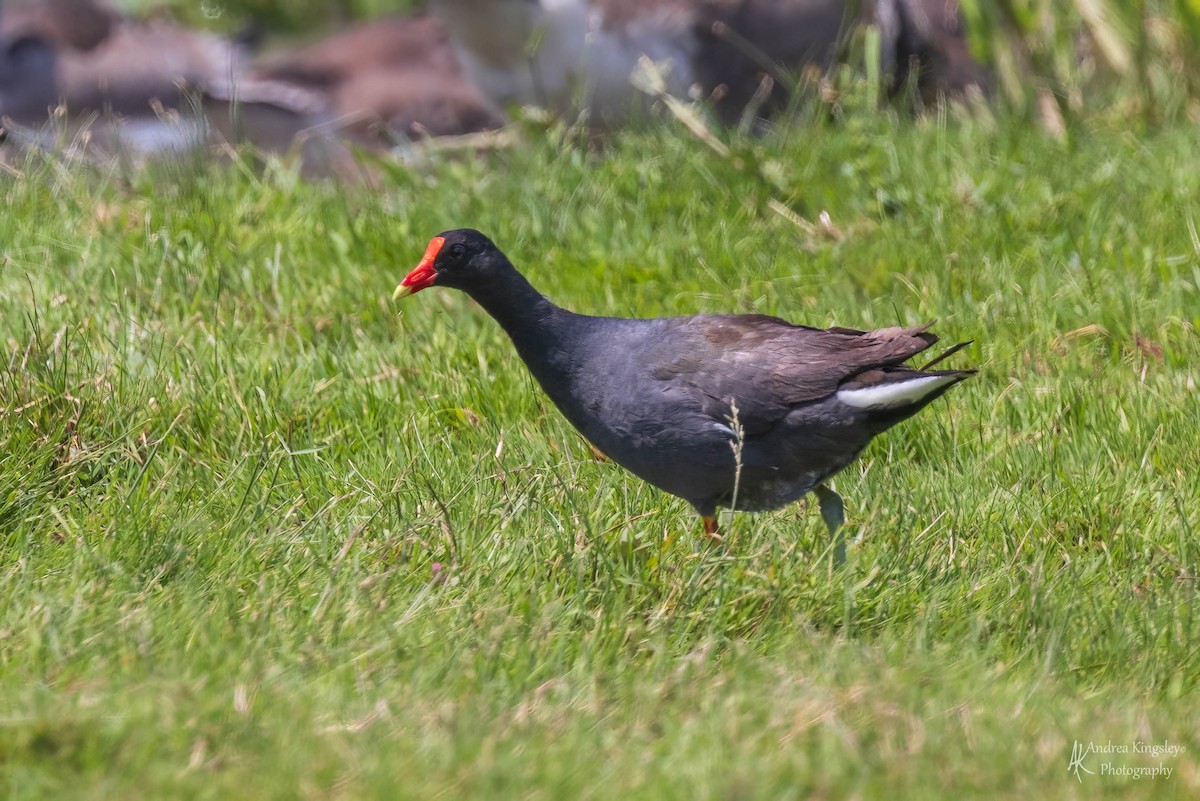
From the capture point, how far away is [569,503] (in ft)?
11.4

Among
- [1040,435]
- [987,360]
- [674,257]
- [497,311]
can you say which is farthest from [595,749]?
[674,257]

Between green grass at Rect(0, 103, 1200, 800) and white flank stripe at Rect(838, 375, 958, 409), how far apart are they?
1.04 feet

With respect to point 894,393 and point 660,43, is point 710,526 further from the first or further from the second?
point 660,43

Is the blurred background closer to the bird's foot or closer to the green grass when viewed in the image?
the green grass

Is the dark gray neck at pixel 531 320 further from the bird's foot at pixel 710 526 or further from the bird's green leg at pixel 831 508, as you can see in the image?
the bird's green leg at pixel 831 508

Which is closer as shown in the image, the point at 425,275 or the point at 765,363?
the point at 765,363

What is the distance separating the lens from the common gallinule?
3.49 m

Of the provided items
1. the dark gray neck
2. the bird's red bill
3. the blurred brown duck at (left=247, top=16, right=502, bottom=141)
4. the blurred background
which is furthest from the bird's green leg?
the blurred brown duck at (left=247, top=16, right=502, bottom=141)

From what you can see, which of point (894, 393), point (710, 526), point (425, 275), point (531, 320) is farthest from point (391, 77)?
point (894, 393)

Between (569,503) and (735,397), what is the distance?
0.49 metres

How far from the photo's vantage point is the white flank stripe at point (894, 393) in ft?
11.1

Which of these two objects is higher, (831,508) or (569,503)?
(569,503)

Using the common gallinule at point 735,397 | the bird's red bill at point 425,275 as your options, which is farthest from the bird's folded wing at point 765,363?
the bird's red bill at point 425,275

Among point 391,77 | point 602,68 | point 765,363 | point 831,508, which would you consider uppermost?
point 391,77
